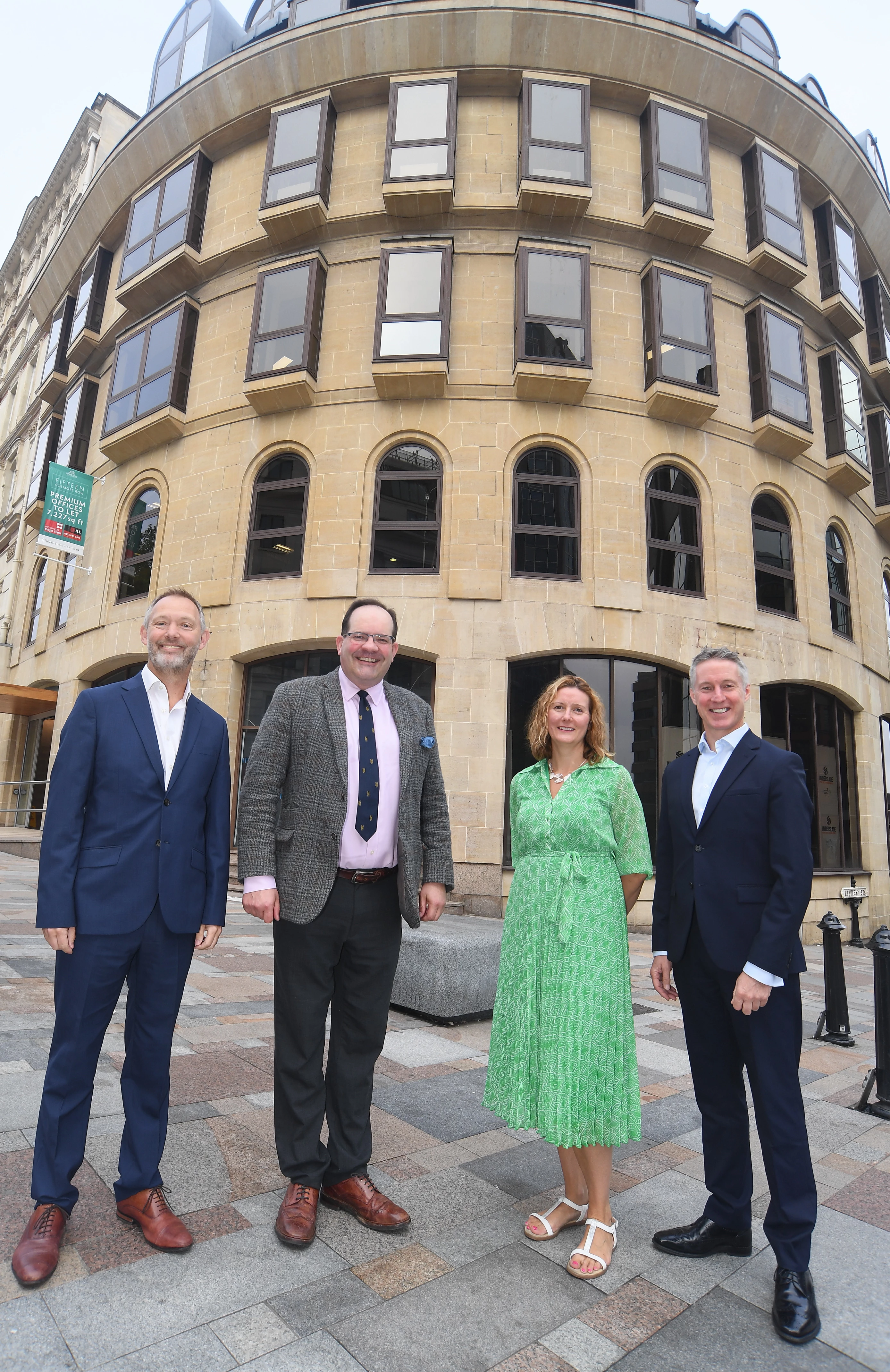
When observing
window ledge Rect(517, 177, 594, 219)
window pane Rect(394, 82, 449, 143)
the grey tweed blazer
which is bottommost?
the grey tweed blazer

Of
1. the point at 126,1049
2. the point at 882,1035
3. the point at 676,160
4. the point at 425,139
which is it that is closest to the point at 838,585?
the point at 676,160

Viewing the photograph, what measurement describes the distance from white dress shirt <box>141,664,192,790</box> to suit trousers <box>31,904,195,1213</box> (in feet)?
1.83

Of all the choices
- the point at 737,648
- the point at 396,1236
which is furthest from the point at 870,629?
the point at 396,1236

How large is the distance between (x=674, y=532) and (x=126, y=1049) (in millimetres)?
12717

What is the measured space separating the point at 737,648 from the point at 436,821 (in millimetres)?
11963

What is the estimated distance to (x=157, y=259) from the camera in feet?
52.0

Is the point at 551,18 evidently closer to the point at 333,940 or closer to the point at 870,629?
the point at 870,629

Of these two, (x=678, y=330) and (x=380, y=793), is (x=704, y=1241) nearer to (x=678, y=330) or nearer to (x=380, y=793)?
(x=380, y=793)

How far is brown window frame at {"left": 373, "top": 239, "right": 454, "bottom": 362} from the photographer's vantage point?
42.1 feet

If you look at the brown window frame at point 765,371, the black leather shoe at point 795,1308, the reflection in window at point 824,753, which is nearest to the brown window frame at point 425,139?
the brown window frame at point 765,371

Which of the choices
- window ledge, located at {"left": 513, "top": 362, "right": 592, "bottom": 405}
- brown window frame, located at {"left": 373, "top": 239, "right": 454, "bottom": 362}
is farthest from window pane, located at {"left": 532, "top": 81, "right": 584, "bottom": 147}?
window ledge, located at {"left": 513, "top": 362, "right": 592, "bottom": 405}

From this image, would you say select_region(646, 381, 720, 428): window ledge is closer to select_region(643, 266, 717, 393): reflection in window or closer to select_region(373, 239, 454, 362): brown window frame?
select_region(643, 266, 717, 393): reflection in window

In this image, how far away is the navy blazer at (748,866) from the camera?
2.56 meters

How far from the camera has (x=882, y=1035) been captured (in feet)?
15.1
